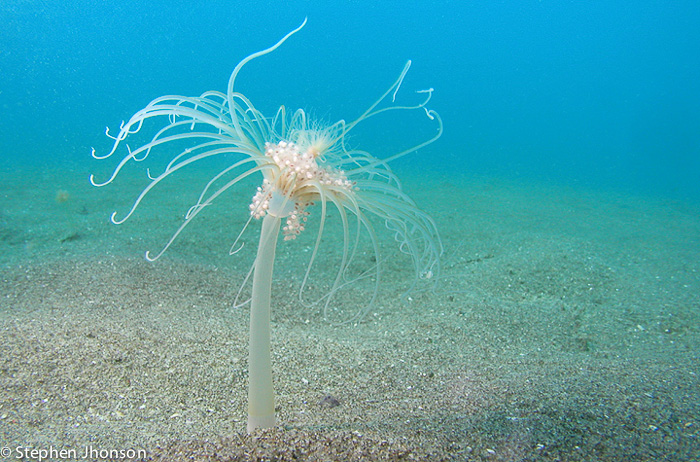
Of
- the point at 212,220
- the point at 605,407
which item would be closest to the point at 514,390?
the point at 605,407

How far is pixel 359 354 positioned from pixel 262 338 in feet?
4.87

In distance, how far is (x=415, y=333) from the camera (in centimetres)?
377

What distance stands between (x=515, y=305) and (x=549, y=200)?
1104cm

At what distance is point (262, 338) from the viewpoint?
1.93 meters

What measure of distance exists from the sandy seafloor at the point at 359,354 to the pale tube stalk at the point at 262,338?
15 centimetres

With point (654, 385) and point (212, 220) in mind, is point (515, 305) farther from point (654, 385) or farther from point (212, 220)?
point (212, 220)

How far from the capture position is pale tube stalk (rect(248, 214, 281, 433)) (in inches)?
74.2

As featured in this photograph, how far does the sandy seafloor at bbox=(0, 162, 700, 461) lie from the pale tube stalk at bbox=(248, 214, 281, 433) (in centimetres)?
15

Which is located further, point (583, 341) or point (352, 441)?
point (583, 341)

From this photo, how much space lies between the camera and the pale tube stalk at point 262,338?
1884 mm

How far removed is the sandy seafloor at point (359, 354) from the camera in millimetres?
1925

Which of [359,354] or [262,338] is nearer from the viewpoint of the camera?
[262,338]

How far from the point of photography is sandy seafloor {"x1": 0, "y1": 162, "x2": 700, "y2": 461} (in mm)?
1925

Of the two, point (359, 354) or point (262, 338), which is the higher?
point (262, 338)
